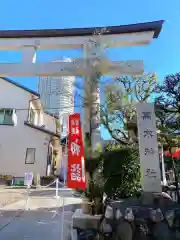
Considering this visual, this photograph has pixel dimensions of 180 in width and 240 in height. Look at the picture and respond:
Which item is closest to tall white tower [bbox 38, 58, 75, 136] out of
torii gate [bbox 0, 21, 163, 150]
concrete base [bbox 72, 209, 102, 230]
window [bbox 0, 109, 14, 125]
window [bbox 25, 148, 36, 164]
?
torii gate [bbox 0, 21, 163, 150]

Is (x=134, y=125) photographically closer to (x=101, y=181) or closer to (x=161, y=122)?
(x=161, y=122)

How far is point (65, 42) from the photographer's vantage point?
6.75 meters

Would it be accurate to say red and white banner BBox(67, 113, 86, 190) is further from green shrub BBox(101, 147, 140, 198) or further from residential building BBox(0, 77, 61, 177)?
Result: residential building BBox(0, 77, 61, 177)

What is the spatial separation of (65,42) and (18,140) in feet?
38.7

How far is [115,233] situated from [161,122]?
3.45 metres

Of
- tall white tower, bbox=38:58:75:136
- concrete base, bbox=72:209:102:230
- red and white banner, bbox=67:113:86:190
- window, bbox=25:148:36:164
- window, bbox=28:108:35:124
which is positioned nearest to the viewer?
red and white banner, bbox=67:113:86:190

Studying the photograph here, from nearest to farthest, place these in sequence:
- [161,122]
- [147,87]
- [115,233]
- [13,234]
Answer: [115,233], [13,234], [161,122], [147,87]

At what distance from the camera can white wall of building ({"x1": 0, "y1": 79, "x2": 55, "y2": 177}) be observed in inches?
639

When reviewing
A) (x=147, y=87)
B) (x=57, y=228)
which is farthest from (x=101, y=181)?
(x=147, y=87)

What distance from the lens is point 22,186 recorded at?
15000mm

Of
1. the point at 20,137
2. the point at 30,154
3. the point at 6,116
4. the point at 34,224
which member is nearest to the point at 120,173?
the point at 34,224

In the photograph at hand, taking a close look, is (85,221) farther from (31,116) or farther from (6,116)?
(31,116)

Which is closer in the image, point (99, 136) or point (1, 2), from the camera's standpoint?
point (99, 136)

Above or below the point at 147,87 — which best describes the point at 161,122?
below
